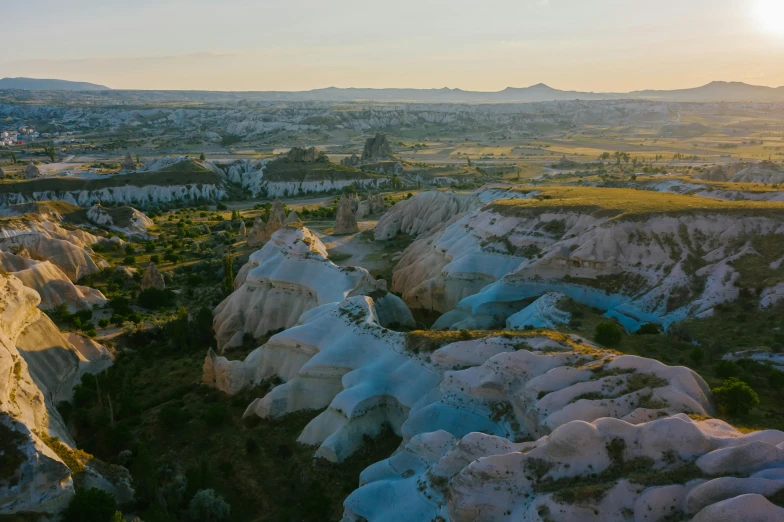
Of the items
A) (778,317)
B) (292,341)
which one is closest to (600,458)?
(292,341)

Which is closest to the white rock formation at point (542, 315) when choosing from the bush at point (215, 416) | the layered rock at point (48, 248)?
the bush at point (215, 416)

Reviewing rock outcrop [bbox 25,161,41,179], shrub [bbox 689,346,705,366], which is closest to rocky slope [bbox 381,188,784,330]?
shrub [bbox 689,346,705,366]

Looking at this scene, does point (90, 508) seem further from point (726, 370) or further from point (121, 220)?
point (121, 220)

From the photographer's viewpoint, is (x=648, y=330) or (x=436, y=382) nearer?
(x=436, y=382)

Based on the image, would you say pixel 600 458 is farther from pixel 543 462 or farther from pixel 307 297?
pixel 307 297

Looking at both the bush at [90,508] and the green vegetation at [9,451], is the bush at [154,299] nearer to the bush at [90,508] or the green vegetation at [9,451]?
the green vegetation at [9,451]

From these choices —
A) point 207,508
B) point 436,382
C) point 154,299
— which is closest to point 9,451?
point 207,508

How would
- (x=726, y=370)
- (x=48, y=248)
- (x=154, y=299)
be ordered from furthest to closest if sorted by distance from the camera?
(x=48, y=248) → (x=154, y=299) → (x=726, y=370)
